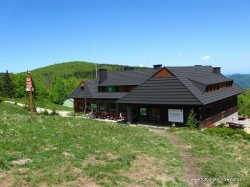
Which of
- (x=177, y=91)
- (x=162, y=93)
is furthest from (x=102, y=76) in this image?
(x=177, y=91)

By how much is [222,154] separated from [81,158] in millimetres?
10438

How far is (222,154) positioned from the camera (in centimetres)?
2358

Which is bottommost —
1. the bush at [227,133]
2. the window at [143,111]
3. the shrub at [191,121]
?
the bush at [227,133]

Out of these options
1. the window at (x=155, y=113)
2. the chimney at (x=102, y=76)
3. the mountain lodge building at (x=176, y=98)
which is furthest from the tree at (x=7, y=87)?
the window at (x=155, y=113)

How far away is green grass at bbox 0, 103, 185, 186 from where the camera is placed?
595 inches

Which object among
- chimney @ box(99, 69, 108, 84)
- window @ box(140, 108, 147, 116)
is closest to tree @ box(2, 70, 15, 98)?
chimney @ box(99, 69, 108, 84)

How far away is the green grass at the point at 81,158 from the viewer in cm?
1511

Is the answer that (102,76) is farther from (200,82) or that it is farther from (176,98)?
(176,98)

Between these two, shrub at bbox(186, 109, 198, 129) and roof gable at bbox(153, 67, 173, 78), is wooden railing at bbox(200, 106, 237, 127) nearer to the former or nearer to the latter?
shrub at bbox(186, 109, 198, 129)

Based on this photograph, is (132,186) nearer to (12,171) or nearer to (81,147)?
(12,171)

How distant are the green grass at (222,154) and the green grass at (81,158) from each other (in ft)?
5.66

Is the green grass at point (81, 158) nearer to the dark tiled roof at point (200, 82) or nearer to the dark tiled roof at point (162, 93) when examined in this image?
the dark tiled roof at point (162, 93)

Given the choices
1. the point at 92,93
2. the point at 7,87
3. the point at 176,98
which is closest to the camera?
the point at 176,98

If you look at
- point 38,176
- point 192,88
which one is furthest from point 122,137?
point 192,88
